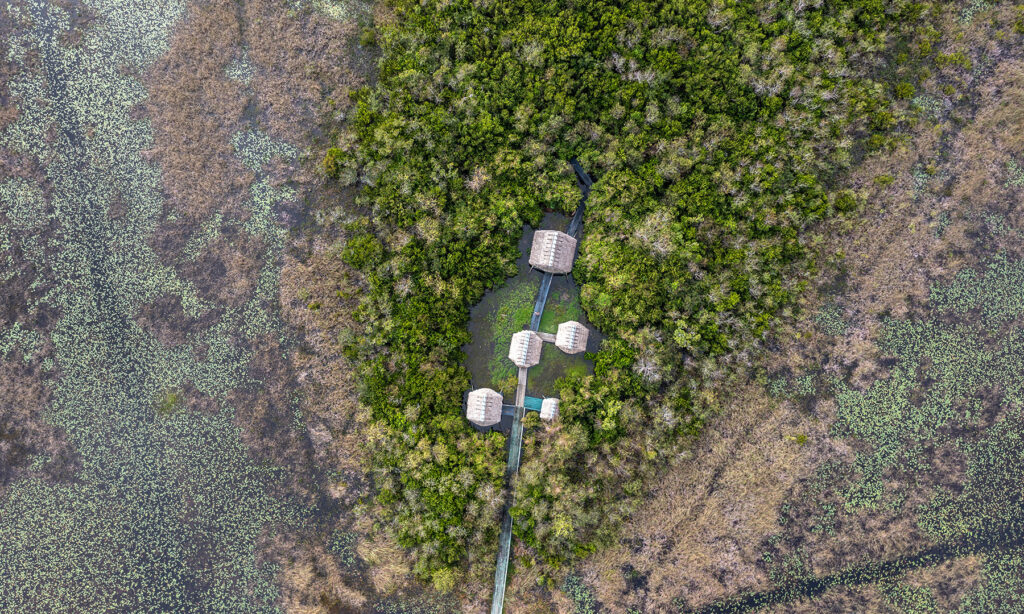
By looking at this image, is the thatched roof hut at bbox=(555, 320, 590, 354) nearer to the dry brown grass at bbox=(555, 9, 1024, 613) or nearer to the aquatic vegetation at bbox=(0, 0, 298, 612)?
the dry brown grass at bbox=(555, 9, 1024, 613)

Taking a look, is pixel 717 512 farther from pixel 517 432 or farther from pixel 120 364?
pixel 120 364

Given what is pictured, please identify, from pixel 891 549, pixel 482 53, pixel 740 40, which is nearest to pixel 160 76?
pixel 482 53

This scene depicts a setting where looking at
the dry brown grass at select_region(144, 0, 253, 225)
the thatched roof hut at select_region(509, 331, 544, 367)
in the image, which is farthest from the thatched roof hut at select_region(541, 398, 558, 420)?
the dry brown grass at select_region(144, 0, 253, 225)

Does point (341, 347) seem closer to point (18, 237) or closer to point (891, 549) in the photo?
point (18, 237)

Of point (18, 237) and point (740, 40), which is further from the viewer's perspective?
point (18, 237)

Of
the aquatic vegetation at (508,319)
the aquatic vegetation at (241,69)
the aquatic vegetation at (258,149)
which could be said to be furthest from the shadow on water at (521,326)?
the aquatic vegetation at (241,69)

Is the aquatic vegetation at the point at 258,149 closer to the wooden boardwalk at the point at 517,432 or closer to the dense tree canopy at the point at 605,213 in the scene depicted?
the dense tree canopy at the point at 605,213

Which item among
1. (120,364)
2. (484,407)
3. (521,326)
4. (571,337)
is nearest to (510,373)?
(521,326)
